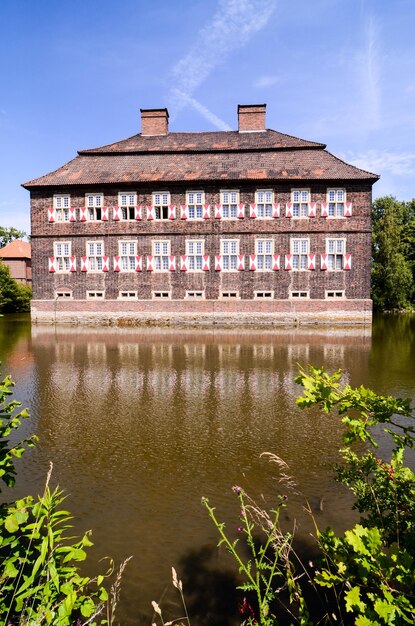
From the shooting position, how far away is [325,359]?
1420 centimetres

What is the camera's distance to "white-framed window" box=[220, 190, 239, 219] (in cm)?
2638

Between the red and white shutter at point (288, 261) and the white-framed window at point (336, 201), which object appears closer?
the white-framed window at point (336, 201)

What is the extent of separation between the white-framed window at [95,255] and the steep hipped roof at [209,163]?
4375 mm

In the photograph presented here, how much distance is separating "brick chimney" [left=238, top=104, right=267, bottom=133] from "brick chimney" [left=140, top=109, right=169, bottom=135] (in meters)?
6.16

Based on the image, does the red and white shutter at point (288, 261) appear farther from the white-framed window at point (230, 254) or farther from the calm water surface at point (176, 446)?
the calm water surface at point (176, 446)

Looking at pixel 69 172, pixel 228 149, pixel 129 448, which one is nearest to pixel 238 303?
pixel 228 149

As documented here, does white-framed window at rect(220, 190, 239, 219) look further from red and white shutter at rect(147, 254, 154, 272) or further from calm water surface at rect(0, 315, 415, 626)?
calm water surface at rect(0, 315, 415, 626)

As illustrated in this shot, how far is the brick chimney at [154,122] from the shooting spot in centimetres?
3042

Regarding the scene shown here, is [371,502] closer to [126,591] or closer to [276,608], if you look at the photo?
[276,608]

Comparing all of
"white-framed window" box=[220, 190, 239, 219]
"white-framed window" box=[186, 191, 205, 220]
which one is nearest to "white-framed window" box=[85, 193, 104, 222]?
"white-framed window" box=[186, 191, 205, 220]

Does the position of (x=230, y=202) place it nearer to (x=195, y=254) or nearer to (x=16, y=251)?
(x=195, y=254)

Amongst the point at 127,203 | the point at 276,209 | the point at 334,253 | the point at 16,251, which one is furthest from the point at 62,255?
the point at 16,251

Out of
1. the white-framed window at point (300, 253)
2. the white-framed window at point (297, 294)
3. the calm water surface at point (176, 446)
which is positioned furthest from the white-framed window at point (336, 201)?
the calm water surface at point (176, 446)

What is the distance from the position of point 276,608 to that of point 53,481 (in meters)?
3.69
